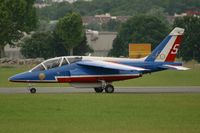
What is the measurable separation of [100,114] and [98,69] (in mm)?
15859

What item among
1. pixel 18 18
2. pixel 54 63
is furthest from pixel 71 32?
pixel 54 63

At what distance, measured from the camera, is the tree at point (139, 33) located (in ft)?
444

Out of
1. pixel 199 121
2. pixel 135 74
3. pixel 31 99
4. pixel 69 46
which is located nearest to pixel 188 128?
pixel 199 121

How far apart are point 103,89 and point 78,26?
231 feet

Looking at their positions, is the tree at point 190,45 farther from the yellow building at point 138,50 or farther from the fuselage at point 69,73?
the fuselage at point 69,73

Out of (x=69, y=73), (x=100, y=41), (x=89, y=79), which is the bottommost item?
(x=100, y=41)

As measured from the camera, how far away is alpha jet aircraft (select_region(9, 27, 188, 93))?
46.4 meters

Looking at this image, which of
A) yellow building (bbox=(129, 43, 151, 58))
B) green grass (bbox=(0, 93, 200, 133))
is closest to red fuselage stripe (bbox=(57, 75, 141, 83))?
green grass (bbox=(0, 93, 200, 133))

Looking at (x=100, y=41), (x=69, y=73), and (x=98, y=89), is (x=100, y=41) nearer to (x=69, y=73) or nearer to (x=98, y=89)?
(x=98, y=89)

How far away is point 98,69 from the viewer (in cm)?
4697

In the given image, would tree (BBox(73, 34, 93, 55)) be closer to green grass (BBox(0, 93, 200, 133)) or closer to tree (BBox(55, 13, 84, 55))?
tree (BBox(55, 13, 84, 55))

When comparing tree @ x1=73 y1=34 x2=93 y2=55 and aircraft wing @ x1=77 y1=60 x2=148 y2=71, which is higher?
aircraft wing @ x1=77 y1=60 x2=148 y2=71

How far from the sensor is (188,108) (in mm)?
33469

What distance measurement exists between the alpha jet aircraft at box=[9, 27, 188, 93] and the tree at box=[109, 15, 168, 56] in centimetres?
8405
